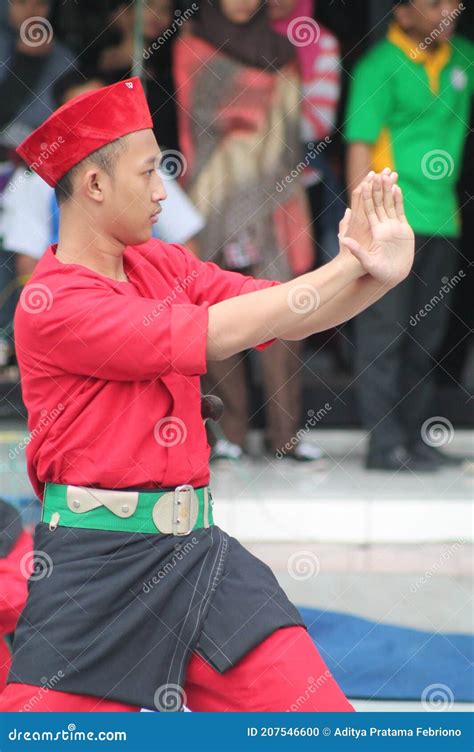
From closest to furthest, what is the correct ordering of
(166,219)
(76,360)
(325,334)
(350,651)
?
(76,360)
(350,651)
(166,219)
(325,334)

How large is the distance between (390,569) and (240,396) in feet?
4.25

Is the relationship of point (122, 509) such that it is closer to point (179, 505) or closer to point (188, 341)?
point (179, 505)

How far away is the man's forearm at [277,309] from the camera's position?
2.45 m

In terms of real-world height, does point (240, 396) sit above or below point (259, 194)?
below

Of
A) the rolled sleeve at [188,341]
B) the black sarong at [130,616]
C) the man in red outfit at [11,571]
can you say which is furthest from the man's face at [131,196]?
the man in red outfit at [11,571]

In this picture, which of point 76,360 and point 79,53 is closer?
point 76,360

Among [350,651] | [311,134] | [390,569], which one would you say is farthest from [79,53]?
[350,651]

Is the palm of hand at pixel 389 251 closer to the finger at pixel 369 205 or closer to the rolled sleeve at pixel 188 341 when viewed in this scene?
the finger at pixel 369 205

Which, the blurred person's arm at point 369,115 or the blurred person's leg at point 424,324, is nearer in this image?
the blurred person's arm at point 369,115

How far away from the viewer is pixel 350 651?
173 inches

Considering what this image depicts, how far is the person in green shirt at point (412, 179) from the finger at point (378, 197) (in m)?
3.72

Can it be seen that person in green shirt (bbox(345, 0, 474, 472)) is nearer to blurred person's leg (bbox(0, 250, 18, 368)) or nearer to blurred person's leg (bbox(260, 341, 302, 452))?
blurred person's leg (bbox(260, 341, 302, 452))

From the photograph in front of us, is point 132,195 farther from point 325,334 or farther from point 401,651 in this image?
point 325,334

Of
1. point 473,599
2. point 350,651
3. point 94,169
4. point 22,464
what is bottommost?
point 22,464
